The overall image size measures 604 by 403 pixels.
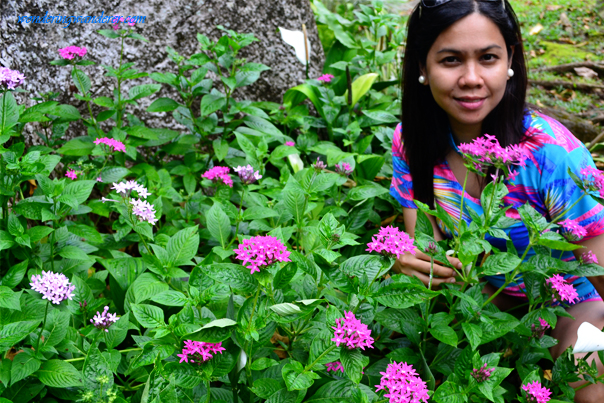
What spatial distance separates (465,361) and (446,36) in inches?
44.8

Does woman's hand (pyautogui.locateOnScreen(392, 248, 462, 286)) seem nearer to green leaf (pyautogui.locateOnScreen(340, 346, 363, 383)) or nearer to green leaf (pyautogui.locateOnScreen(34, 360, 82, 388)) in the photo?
green leaf (pyautogui.locateOnScreen(340, 346, 363, 383))

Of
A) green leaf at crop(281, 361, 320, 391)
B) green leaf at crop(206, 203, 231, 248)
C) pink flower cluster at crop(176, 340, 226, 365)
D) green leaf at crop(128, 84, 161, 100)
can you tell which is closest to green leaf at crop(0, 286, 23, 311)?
pink flower cluster at crop(176, 340, 226, 365)

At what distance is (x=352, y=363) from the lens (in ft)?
3.88

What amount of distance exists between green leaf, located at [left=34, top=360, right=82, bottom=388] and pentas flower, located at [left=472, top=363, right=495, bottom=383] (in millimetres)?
1060

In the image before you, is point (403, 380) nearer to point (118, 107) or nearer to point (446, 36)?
point (446, 36)

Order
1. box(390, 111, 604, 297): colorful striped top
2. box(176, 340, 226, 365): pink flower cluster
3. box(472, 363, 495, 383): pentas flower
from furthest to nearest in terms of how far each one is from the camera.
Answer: box(390, 111, 604, 297): colorful striped top < box(472, 363, 495, 383): pentas flower < box(176, 340, 226, 365): pink flower cluster

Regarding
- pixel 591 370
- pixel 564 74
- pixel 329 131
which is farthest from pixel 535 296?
pixel 564 74

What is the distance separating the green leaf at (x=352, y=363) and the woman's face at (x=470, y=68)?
1125mm

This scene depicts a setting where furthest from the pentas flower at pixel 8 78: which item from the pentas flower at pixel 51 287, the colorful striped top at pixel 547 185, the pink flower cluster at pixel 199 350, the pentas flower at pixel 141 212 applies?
the colorful striped top at pixel 547 185

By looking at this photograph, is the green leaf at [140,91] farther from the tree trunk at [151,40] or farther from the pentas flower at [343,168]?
the pentas flower at [343,168]

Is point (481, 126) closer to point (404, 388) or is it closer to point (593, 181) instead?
point (593, 181)

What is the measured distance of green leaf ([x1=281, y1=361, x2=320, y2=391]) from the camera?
1209mm

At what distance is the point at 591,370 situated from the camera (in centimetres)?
154

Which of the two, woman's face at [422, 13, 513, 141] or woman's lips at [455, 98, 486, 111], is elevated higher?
woman's face at [422, 13, 513, 141]
